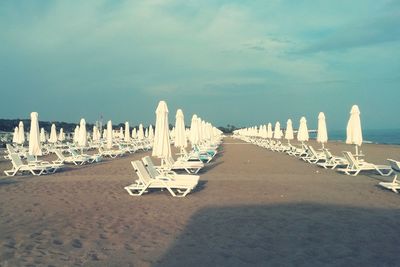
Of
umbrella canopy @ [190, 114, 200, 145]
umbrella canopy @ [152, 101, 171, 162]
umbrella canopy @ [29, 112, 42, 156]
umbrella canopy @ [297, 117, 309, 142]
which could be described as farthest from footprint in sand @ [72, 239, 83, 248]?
umbrella canopy @ [297, 117, 309, 142]

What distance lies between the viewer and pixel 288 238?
5.20 m

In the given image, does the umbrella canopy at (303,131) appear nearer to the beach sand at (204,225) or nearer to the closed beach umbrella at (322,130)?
the closed beach umbrella at (322,130)

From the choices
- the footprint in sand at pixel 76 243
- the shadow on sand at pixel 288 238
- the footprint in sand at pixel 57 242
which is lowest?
the shadow on sand at pixel 288 238

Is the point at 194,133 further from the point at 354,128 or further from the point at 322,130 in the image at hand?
the point at 354,128

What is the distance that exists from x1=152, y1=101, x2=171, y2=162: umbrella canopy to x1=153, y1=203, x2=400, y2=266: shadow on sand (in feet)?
10.2

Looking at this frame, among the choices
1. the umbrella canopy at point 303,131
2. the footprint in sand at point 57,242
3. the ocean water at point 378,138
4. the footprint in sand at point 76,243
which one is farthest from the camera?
the ocean water at point 378,138

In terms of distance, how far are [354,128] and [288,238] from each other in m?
8.99

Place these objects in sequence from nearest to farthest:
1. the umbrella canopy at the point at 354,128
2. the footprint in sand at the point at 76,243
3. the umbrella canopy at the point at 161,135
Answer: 1. the footprint in sand at the point at 76,243
2. the umbrella canopy at the point at 161,135
3. the umbrella canopy at the point at 354,128

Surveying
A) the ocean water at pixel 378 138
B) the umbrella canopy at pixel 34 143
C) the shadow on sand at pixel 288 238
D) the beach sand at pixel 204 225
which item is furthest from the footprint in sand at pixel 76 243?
the ocean water at pixel 378 138

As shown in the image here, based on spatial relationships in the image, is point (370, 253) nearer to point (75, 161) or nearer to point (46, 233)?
point (46, 233)

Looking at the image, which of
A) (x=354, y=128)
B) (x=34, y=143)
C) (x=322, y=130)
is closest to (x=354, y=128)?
(x=354, y=128)

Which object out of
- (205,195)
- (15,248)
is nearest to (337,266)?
(15,248)

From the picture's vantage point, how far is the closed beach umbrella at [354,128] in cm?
1310

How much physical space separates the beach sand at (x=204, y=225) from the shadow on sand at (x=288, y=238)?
0.04ft
